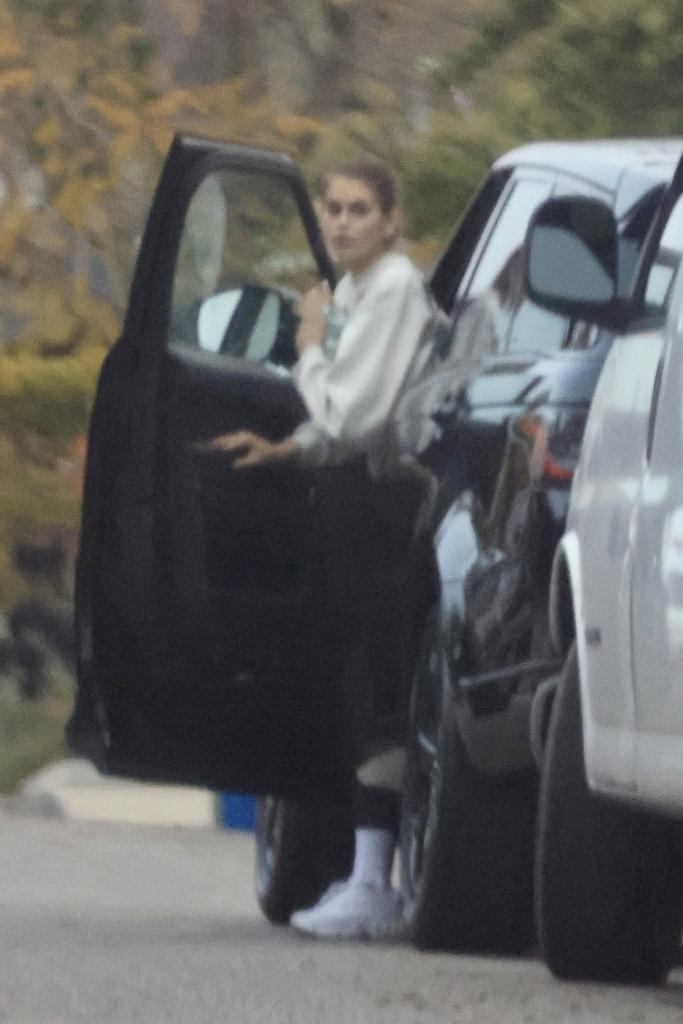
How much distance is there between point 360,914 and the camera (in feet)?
27.9

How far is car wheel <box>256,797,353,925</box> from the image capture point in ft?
30.5

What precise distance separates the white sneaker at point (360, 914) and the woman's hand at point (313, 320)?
1227 millimetres

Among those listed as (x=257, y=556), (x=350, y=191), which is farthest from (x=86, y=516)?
(x=350, y=191)

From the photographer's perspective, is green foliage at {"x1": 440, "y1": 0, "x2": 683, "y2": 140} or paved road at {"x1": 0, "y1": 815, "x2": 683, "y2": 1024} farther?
green foliage at {"x1": 440, "y1": 0, "x2": 683, "y2": 140}

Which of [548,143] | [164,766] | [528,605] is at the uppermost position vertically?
[548,143]

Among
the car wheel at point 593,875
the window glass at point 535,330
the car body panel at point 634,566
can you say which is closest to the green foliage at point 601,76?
the window glass at point 535,330

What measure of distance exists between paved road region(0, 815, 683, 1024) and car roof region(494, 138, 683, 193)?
160cm

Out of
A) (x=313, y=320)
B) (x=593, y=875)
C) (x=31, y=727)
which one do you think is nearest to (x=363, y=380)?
(x=313, y=320)

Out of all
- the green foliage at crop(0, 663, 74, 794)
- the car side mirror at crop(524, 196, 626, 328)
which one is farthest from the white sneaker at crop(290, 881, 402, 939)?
the green foliage at crop(0, 663, 74, 794)

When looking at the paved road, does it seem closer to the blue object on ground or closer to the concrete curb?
the blue object on ground

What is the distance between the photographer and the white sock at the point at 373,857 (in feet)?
28.0

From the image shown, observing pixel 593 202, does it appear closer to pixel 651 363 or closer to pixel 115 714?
pixel 651 363

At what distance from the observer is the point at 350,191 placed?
859 cm

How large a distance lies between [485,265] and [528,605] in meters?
1.16
